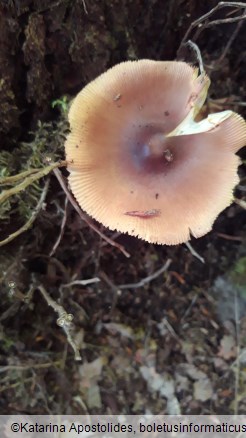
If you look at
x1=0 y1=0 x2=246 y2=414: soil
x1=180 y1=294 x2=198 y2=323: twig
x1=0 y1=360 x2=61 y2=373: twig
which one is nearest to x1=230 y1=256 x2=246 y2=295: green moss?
x1=0 y1=0 x2=246 y2=414: soil

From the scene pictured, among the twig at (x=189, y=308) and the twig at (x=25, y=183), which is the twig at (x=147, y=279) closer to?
the twig at (x=189, y=308)

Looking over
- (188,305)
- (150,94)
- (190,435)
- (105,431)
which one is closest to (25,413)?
(105,431)

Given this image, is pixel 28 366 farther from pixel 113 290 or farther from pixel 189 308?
pixel 189 308

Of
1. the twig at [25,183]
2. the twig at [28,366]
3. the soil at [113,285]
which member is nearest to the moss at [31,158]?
the soil at [113,285]

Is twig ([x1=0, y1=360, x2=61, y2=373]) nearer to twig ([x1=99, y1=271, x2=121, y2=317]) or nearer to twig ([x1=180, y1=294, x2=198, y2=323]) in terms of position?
twig ([x1=99, y1=271, x2=121, y2=317])

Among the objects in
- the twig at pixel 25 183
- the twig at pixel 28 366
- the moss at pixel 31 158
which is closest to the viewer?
the twig at pixel 25 183

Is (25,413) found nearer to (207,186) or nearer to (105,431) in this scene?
(105,431)
